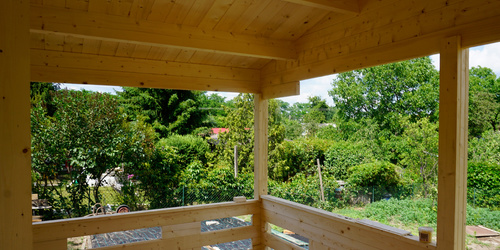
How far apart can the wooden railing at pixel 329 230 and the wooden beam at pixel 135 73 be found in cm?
168

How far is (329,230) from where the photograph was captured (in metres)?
3.52

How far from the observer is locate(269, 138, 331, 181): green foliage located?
7.77 metres

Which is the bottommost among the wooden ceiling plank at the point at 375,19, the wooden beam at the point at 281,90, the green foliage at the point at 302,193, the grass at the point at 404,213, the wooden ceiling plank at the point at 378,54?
the grass at the point at 404,213

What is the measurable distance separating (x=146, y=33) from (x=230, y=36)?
856mm

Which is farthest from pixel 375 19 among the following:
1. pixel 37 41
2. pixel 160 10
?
pixel 37 41

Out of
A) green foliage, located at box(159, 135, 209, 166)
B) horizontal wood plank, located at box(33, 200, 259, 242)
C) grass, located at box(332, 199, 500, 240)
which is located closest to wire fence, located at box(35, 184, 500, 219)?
grass, located at box(332, 199, 500, 240)

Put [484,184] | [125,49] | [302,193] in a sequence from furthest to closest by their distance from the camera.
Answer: [302,193] → [484,184] → [125,49]

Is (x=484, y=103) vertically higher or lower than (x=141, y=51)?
lower

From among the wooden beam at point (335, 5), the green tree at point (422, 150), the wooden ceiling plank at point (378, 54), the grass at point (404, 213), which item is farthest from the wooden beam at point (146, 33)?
the green tree at point (422, 150)

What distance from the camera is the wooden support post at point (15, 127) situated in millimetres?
862

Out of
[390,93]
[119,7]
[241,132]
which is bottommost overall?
[241,132]

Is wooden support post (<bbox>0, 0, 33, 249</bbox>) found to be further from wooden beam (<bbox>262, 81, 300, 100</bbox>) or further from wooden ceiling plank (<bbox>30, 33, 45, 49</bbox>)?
wooden beam (<bbox>262, 81, 300, 100</bbox>)

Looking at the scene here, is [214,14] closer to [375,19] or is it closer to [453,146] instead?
[375,19]

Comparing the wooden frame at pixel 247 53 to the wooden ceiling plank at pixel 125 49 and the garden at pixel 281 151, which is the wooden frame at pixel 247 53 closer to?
the wooden ceiling plank at pixel 125 49
